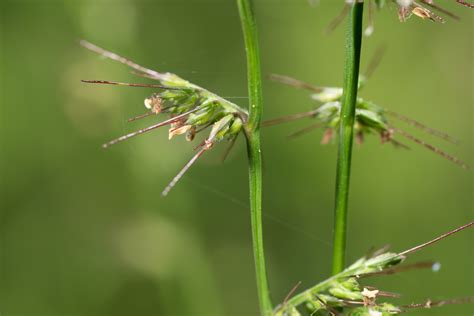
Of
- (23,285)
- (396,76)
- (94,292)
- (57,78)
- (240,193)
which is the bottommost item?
(23,285)

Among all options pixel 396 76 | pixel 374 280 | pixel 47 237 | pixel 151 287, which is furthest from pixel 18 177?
pixel 396 76

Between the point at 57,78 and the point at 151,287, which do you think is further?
the point at 57,78

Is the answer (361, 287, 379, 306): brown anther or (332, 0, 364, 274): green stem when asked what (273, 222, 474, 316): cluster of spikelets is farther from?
(332, 0, 364, 274): green stem

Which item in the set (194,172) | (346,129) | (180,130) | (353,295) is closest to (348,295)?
(353,295)

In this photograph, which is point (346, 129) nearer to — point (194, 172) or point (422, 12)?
point (422, 12)

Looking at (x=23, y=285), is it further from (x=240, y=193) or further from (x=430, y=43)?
(x=430, y=43)

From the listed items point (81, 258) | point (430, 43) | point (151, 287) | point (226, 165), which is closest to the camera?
point (151, 287)

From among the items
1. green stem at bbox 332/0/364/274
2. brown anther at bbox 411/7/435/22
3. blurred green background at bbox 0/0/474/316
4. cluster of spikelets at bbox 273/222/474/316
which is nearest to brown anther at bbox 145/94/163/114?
green stem at bbox 332/0/364/274

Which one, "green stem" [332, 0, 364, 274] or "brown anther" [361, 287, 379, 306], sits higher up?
"green stem" [332, 0, 364, 274]
